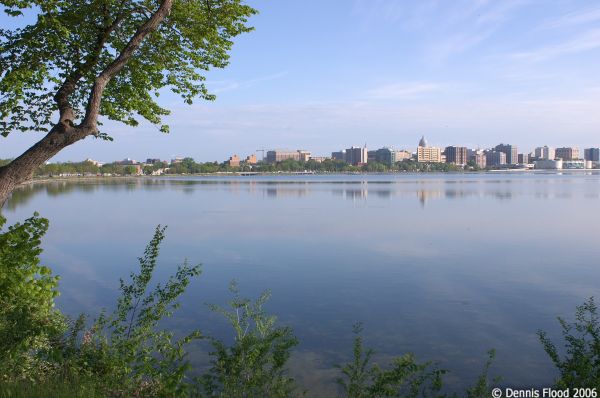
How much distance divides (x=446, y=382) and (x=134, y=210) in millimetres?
39397

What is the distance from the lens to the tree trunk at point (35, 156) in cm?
799

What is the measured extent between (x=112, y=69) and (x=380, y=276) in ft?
38.6

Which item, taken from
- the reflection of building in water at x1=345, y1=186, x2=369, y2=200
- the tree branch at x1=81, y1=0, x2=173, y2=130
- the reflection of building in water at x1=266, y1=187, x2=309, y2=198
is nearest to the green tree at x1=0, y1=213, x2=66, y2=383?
the tree branch at x1=81, y1=0, x2=173, y2=130

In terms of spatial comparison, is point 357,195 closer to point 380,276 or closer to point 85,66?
point 380,276

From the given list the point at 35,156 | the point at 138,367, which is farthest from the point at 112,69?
the point at 138,367

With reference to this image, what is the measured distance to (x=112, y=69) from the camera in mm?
8648

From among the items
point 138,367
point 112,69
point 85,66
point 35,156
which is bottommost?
point 138,367

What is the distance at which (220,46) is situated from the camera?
36.4 ft

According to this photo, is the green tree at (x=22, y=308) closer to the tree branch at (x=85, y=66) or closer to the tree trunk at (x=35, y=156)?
the tree trunk at (x=35, y=156)

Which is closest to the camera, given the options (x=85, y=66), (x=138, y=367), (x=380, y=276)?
(x=138, y=367)

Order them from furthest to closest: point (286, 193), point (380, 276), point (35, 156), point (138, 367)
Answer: point (286, 193) < point (380, 276) < point (35, 156) < point (138, 367)

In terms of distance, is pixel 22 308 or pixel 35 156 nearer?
pixel 22 308
